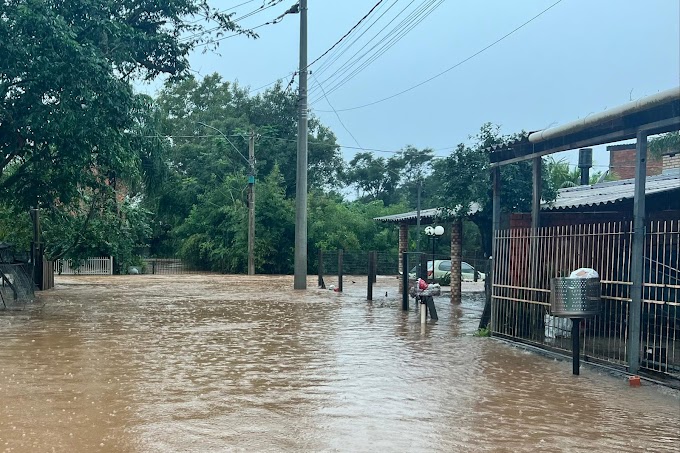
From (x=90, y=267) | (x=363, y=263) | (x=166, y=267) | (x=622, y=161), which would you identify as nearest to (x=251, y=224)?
(x=363, y=263)

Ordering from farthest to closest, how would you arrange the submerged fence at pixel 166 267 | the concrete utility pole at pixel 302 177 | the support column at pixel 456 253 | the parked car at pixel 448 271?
the submerged fence at pixel 166 267, the parked car at pixel 448 271, the concrete utility pole at pixel 302 177, the support column at pixel 456 253

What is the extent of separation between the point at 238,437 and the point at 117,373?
3.47m

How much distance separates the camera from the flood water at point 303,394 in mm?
6215

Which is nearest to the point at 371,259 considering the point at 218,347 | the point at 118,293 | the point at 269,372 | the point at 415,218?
the point at 415,218

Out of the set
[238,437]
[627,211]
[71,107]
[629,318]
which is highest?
[71,107]

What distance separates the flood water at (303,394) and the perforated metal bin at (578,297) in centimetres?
83

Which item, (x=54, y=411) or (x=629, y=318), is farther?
(x=629, y=318)

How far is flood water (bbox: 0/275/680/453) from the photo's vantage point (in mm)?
6215

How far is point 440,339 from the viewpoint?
12.9 m

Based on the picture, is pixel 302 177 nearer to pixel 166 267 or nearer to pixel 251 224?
pixel 251 224

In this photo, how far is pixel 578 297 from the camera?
902 cm

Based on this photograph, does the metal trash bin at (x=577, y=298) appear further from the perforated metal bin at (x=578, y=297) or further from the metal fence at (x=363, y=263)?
the metal fence at (x=363, y=263)

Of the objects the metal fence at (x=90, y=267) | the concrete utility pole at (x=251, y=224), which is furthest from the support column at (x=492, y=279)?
the metal fence at (x=90, y=267)

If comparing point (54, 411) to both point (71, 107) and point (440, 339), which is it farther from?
point (71, 107)
